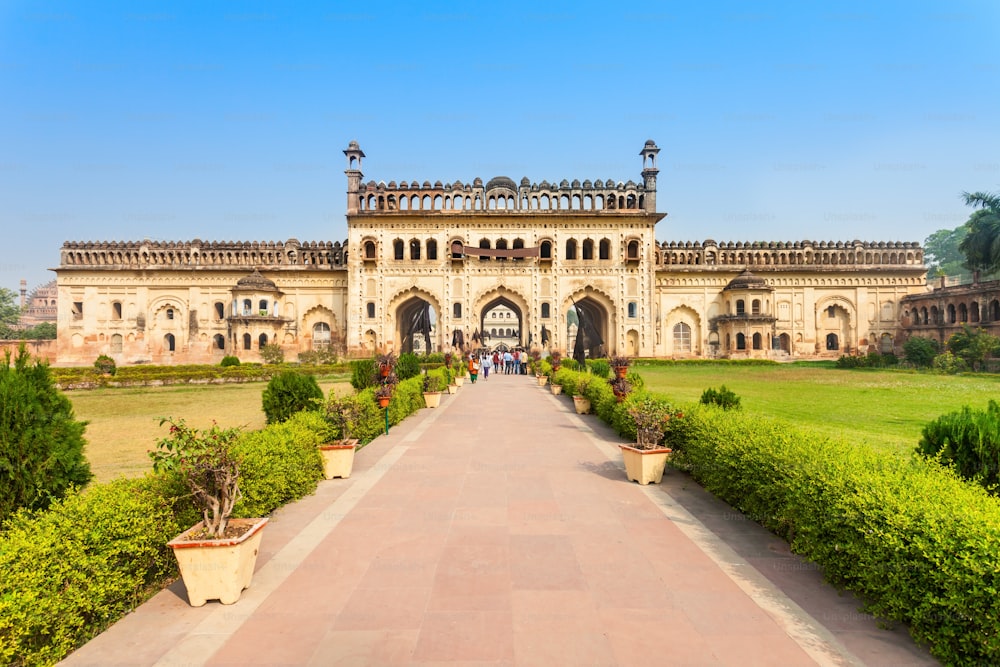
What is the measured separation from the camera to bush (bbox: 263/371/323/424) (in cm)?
899

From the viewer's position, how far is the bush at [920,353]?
98.5 ft

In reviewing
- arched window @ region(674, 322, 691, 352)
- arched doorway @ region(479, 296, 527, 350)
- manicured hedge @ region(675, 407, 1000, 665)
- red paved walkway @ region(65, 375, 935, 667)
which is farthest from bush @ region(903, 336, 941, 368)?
arched doorway @ region(479, 296, 527, 350)

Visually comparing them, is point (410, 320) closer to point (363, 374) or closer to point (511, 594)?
point (363, 374)

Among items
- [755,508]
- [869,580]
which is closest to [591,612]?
[869,580]

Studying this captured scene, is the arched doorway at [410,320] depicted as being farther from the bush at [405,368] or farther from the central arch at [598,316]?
the bush at [405,368]

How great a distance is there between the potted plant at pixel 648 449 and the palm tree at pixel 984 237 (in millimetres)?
40484

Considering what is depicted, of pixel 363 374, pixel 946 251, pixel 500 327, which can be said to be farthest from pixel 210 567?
pixel 946 251

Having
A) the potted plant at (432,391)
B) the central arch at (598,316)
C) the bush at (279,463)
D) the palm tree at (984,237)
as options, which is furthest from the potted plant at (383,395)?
the palm tree at (984,237)

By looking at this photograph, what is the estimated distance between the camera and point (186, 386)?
23094mm

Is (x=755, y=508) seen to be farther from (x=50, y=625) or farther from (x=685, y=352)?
(x=685, y=352)

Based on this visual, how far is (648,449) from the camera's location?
7242 mm

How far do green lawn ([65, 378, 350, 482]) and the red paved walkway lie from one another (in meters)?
2.22

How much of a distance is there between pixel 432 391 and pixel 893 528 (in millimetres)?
13079

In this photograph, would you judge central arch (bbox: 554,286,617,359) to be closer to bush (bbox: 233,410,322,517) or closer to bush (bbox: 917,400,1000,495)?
bush (bbox: 233,410,322,517)
